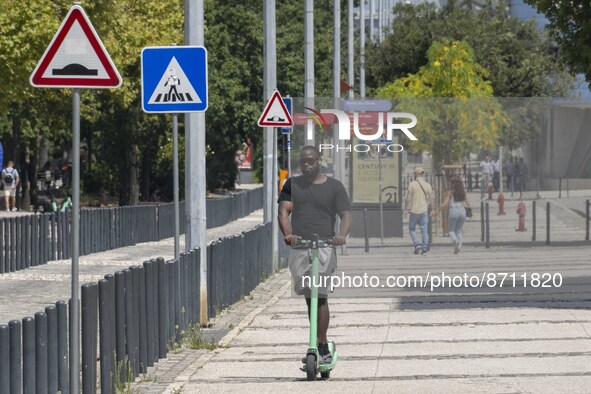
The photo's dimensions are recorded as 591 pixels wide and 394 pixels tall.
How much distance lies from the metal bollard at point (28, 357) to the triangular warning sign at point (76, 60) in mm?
1553

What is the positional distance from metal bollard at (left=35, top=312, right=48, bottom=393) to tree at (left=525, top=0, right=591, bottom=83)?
11.4 meters

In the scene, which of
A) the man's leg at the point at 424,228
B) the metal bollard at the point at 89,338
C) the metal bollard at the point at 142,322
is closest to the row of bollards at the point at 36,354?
the metal bollard at the point at 89,338

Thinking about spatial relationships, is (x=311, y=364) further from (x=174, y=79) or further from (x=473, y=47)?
(x=473, y=47)

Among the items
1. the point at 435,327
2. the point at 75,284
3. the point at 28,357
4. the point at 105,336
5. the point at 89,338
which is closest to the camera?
the point at 28,357

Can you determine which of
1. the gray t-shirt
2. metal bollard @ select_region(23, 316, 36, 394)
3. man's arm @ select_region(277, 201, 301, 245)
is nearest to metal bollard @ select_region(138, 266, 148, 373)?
man's arm @ select_region(277, 201, 301, 245)

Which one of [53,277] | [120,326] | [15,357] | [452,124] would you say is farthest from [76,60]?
[53,277]

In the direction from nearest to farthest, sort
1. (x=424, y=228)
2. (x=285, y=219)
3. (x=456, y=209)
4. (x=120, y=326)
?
(x=120, y=326), (x=285, y=219), (x=456, y=209), (x=424, y=228)

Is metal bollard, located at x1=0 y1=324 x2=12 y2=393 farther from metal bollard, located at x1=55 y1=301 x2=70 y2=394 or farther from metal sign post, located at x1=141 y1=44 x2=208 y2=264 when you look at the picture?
metal sign post, located at x1=141 y1=44 x2=208 y2=264

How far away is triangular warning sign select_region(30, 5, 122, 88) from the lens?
9688 millimetres

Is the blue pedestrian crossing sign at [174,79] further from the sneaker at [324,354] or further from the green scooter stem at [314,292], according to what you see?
the sneaker at [324,354]

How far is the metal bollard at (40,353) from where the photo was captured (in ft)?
29.8

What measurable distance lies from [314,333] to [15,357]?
364cm

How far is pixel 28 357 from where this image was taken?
8922mm

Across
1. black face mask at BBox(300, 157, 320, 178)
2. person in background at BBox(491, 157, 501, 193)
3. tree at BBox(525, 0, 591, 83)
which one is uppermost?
tree at BBox(525, 0, 591, 83)
